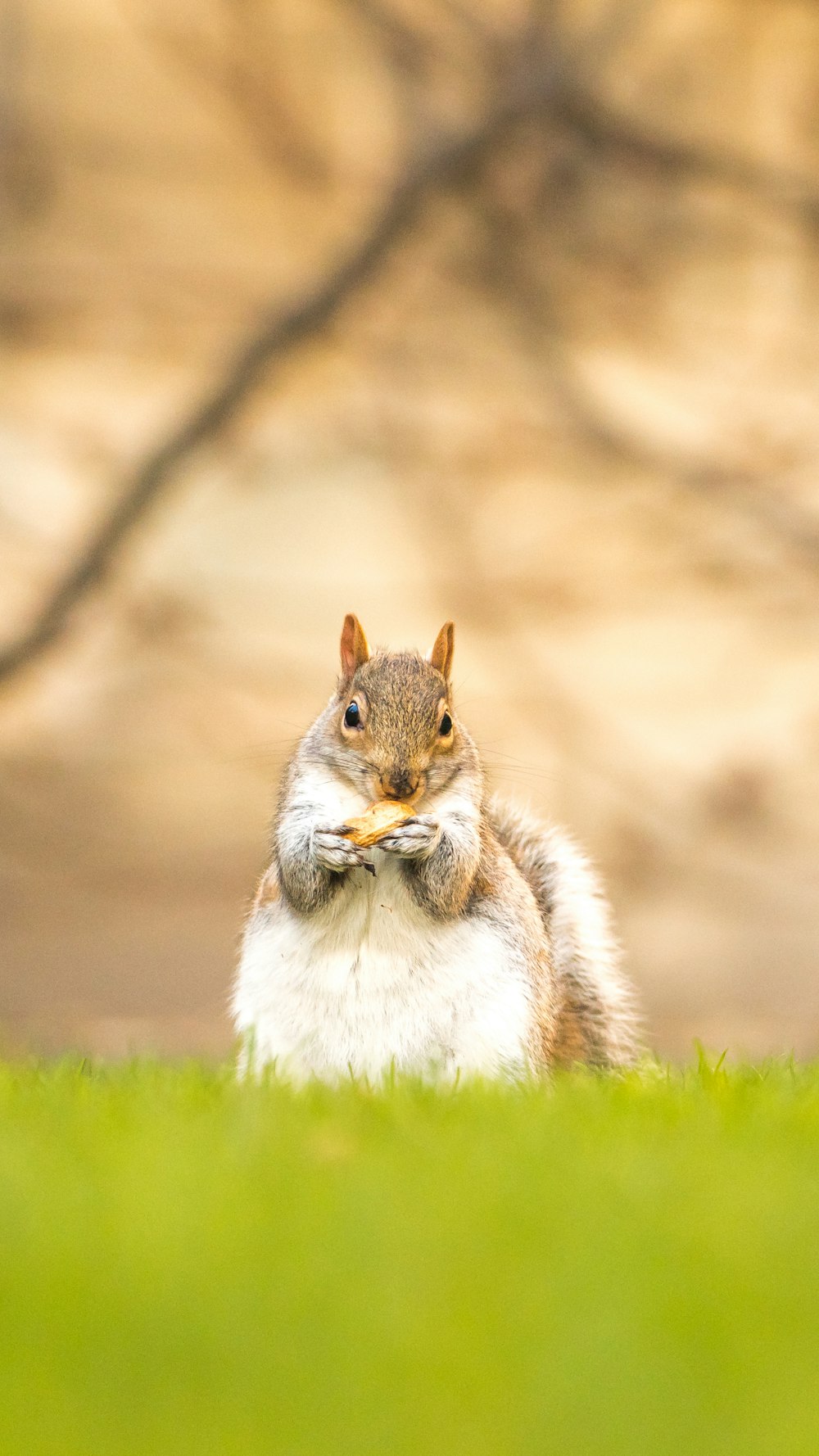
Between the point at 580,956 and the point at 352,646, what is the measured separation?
0.72 metres

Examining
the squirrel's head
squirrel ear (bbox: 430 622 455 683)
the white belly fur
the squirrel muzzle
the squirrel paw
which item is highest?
squirrel ear (bbox: 430 622 455 683)

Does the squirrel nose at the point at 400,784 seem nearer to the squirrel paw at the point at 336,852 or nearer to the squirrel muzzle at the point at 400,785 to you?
the squirrel muzzle at the point at 400,785

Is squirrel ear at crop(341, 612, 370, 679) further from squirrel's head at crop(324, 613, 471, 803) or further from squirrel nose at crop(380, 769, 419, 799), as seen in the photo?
squirrel nose at crop(380, 769, 419, 799)

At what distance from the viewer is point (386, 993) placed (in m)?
2.60

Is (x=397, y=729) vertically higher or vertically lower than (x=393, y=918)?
higher

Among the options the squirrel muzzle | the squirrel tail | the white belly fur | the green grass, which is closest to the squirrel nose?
the squirrel muzzle

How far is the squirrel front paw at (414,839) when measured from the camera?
101 inches

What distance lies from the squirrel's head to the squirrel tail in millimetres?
443

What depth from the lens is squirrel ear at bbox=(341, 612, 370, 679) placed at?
2.99 meters

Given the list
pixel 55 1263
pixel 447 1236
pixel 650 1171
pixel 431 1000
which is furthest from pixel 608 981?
pixel 55 1263

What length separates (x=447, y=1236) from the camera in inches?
59.1

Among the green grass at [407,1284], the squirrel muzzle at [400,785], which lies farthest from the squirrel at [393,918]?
the green grass at [407,1284]

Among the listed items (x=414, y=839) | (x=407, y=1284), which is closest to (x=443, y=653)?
(x=414, y=839)

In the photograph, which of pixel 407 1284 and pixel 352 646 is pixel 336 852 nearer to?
pixel 352 646
